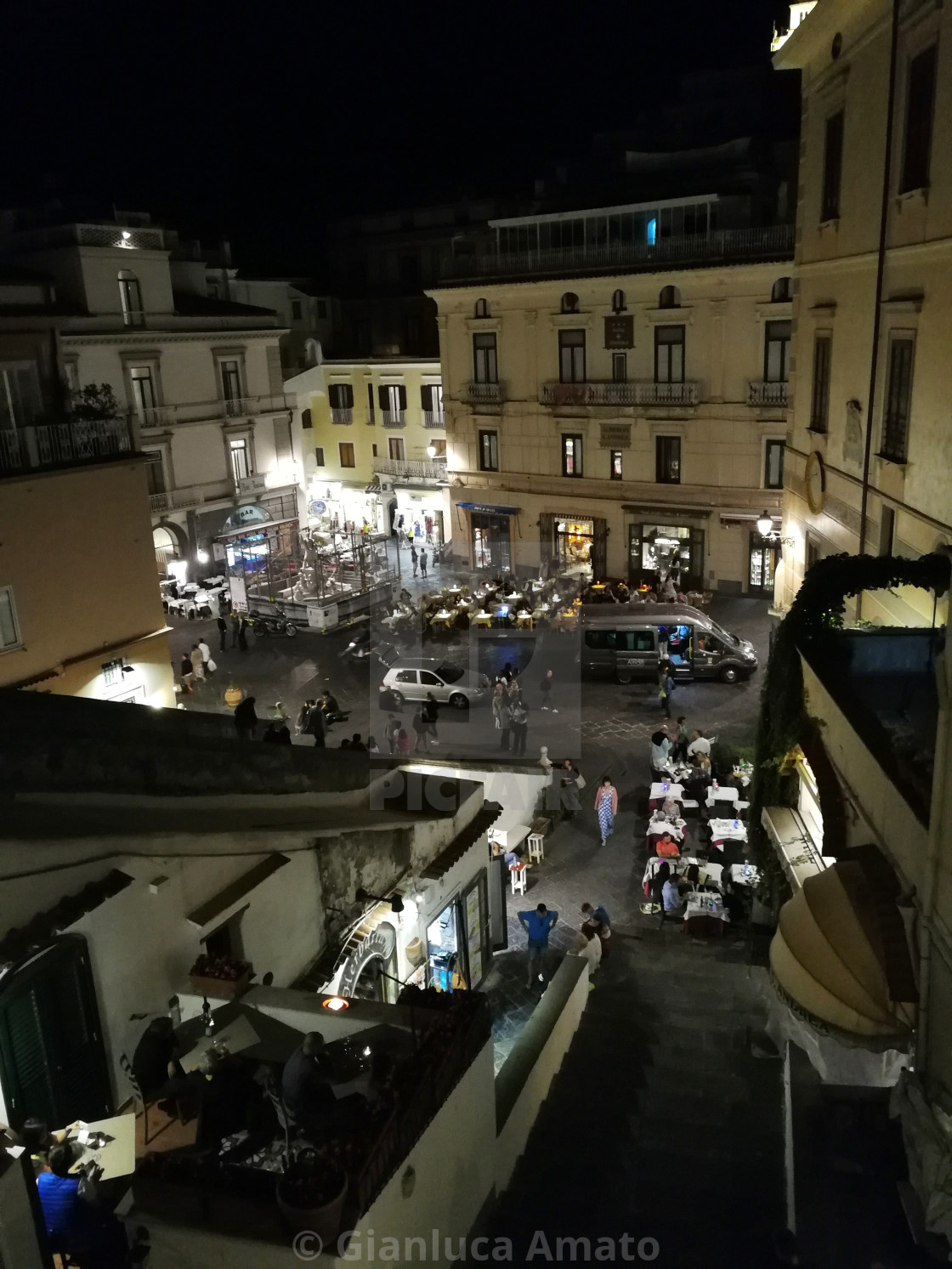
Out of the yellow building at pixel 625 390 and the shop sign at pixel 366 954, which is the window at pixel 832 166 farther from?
the shop sign at pixel 366 954

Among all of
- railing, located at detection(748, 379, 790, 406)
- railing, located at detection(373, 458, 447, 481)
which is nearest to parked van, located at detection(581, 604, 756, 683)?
railing, located at detection(748, 379, 790, 406)


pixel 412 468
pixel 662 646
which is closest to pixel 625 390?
pixel 412 468

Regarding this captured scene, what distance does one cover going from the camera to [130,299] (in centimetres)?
3262

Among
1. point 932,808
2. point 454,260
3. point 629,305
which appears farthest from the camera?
point 454,260

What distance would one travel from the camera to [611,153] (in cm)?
3775

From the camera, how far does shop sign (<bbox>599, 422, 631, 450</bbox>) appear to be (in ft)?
105

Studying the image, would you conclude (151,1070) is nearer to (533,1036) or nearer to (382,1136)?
(382,1136)

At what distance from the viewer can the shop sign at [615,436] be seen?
32.1 m

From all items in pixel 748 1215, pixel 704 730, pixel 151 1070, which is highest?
pixel 151 1070

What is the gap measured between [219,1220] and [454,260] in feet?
111

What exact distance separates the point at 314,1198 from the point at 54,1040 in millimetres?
2798

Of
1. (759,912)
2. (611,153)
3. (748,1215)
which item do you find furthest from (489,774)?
(611,153)

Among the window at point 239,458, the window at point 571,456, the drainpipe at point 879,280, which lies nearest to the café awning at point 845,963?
the drainpipe at point 879,280

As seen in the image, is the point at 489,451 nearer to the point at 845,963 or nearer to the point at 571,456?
the point at 571,456
